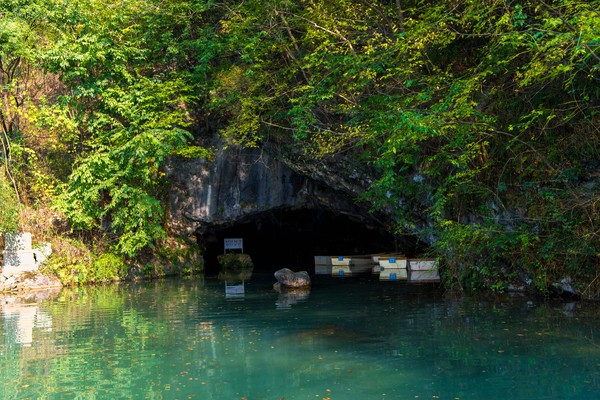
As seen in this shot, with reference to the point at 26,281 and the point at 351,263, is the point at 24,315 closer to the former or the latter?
the point at 26,281

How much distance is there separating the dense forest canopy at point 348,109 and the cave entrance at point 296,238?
22.0 feet

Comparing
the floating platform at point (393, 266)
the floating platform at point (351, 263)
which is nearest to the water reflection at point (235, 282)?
the floating platform at point (351, 263)

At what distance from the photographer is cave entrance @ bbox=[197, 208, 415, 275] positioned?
30.2 metres

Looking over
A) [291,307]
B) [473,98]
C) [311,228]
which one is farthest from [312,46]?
[311,228]

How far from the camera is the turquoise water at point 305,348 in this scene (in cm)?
842

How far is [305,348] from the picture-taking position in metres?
10.7

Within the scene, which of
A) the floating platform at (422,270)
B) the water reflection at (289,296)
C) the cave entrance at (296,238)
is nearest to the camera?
the water reflection at (289,296)

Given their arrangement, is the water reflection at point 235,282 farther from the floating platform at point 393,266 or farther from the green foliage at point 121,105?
the floating platform at point 393,266

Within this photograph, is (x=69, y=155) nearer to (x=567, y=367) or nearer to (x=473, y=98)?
(x=473, y=98)

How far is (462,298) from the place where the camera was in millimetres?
15922

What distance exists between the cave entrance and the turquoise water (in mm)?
12312

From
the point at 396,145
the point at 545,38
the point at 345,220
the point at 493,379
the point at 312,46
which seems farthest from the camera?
the point at 345,220

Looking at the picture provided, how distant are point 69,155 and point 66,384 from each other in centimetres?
1680

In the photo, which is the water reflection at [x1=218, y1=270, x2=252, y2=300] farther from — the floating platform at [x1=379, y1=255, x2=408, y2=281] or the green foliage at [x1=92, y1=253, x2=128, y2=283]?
the floating platform at [x1=379, y1=255, x2=408, y2=281]
